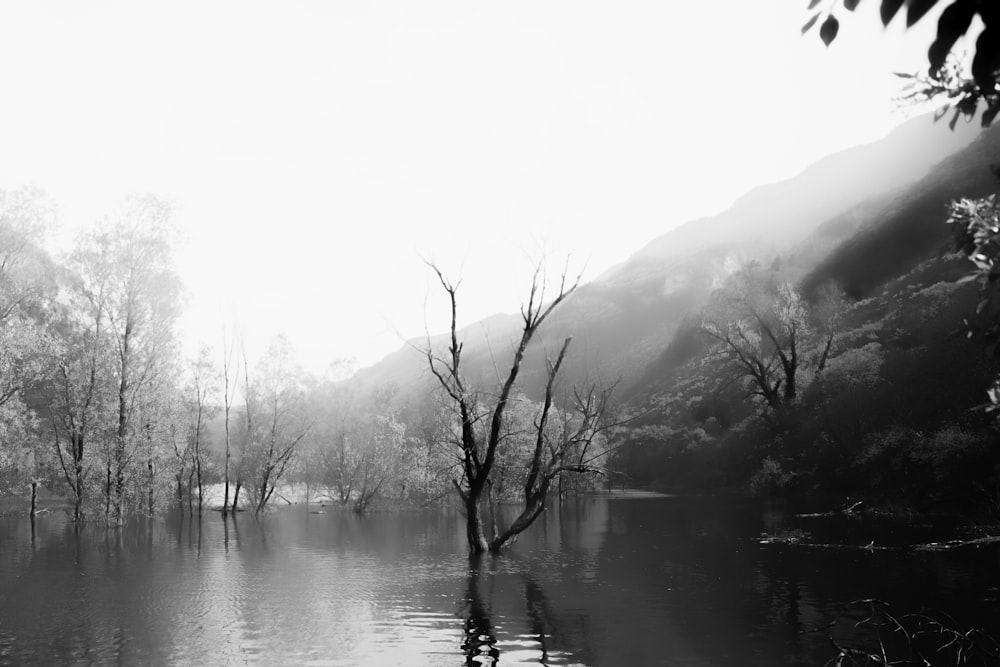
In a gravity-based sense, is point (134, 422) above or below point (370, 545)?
above

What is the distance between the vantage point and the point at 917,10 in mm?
2578

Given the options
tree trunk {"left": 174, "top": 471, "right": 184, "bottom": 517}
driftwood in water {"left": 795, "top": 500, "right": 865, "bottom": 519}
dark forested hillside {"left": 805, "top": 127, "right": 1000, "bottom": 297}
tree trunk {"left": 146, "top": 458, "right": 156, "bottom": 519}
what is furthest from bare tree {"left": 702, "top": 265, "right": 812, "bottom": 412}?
tree trunk {"left": 174, "top": 471, "right": 184, "bottom": 517}

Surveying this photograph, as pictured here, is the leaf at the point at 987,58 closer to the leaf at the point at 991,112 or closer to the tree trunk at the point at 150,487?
the leaf at the point at 991,112

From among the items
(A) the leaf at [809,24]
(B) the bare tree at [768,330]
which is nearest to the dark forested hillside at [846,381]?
(B) the bare tree at [768,330]

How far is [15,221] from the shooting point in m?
46.5

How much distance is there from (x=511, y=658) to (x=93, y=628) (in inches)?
455

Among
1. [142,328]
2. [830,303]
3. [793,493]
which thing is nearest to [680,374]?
[830,303]

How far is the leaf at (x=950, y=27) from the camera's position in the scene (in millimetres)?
2584

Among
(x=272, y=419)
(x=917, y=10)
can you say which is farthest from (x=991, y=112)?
(x=272, y=419)

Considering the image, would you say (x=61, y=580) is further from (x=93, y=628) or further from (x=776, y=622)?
(x=776, y=622)

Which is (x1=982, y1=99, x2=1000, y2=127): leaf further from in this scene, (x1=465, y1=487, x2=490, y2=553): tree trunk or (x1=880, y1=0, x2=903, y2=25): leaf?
(x1=465, y1=487, x2=490, y2=553): tree trunk

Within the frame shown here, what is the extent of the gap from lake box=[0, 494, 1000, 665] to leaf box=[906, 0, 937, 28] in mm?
15879

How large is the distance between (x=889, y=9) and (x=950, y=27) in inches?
8.6

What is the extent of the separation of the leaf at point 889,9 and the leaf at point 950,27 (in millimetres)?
155
